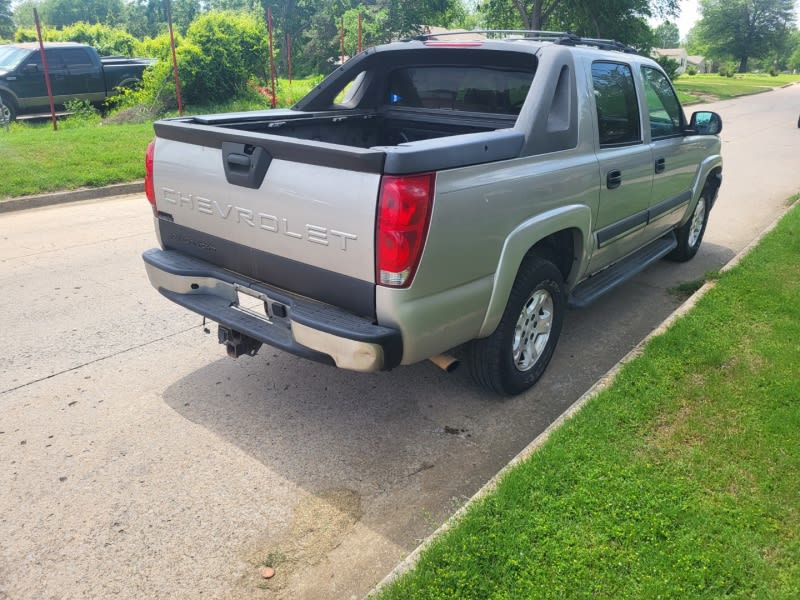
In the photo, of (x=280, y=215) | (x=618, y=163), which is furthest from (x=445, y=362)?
(x=618, y=163)

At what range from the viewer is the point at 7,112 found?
46.6 feet

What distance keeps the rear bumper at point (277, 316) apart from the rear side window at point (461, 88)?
80.1 inches

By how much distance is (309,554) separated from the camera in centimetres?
275

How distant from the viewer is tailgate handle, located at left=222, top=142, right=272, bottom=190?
3.17 metres

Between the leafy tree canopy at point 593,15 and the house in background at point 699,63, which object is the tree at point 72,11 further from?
the house in background at point 699,63

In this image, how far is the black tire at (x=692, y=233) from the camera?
6457mm

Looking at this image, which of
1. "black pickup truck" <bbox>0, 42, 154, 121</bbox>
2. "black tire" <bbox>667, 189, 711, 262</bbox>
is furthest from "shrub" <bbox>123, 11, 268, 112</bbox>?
"black tire" <bbox>667, 189, 711, 262</bbox>

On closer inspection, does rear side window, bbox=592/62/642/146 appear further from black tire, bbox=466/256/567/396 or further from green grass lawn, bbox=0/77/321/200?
→ green grass lawn, bbox=0/77/321/200

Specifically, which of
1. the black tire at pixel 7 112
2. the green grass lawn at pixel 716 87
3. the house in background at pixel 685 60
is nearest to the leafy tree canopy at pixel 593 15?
the green grass lawn at pixel 716 87

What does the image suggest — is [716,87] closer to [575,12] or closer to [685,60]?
[575,12]

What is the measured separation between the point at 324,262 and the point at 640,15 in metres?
36.6

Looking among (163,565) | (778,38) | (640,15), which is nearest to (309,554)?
(163,565)

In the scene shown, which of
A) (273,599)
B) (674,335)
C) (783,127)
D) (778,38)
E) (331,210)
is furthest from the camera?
(778,38)

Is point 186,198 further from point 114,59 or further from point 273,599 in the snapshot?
point 114,59
